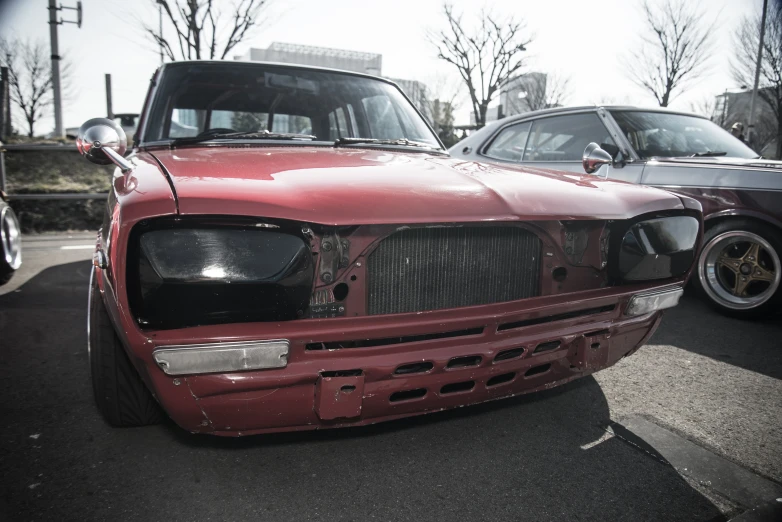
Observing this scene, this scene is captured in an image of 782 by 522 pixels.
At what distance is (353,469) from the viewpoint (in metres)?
1.72

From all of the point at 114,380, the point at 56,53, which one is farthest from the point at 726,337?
the point at 56,53

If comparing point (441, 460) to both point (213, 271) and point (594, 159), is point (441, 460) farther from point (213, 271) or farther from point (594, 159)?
point (594, 159)

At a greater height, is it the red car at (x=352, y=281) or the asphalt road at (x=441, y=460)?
the red car at (x=352, y=281)

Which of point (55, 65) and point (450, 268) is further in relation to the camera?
point (55, 65)

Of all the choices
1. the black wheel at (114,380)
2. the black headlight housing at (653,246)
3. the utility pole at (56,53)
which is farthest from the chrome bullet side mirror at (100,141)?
the utility pole at (56,53)

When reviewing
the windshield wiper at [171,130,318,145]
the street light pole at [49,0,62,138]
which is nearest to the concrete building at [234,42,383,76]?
the street light pole at [49,0,62,138]

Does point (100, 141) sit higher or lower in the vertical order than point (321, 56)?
lower

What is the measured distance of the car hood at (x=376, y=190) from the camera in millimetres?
1313

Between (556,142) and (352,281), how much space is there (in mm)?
3720

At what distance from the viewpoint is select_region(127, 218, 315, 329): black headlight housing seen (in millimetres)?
1258

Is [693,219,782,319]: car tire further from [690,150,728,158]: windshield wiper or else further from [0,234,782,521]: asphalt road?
[0,234,782,521]: asphalt road

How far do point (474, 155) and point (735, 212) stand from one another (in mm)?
2364

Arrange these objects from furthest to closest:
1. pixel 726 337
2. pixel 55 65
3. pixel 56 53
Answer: pixel 55 65
pixel 56 53
pixel 726 337

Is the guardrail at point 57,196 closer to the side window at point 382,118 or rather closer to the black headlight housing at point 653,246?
the side window at point 382,118
